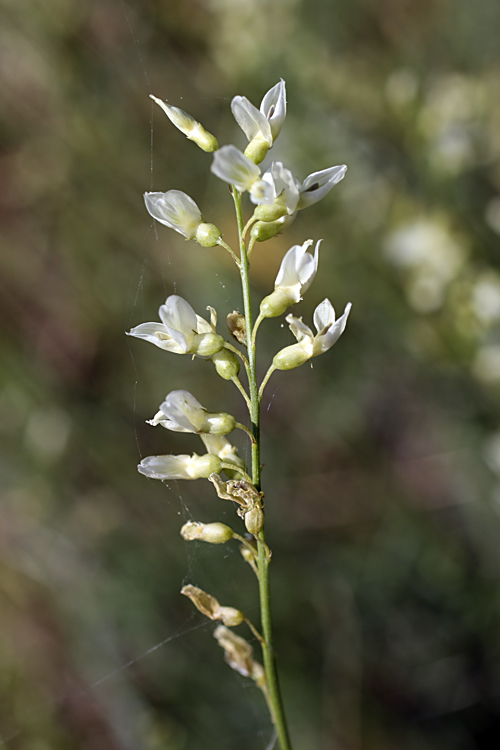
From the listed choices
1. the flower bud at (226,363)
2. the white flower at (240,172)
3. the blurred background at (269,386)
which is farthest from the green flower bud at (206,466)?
the blurred background at (269,386)

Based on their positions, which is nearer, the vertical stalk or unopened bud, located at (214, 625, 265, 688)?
the vertical stalk

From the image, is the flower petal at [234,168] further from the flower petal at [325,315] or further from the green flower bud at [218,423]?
the green flower bud at [218,423]

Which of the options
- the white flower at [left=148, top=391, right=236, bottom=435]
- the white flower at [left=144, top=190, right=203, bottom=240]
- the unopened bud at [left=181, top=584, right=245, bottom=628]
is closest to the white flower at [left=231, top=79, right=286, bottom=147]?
the white flower at [left=144, top=190, right=203, bottom=240]

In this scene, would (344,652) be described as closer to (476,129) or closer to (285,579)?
(285,579)

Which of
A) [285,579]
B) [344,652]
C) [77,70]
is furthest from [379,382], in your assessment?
[77,70]

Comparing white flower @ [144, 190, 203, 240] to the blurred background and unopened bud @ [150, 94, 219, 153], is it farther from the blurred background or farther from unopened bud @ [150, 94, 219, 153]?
the blurred background
